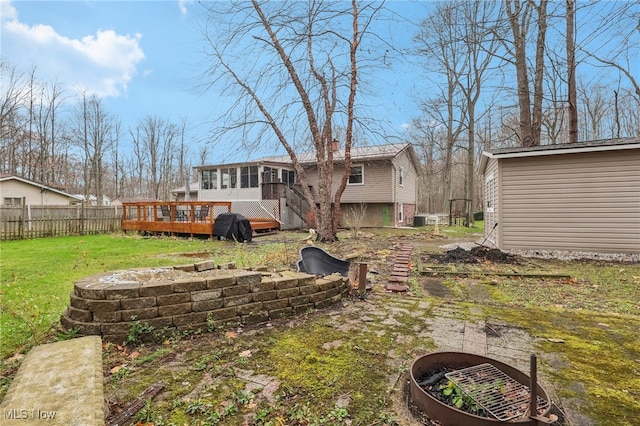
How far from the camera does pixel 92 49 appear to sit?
900 centimetres

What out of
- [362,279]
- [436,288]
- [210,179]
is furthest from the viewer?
[210,179]

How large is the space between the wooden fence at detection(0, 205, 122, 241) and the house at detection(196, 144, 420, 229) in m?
5.82

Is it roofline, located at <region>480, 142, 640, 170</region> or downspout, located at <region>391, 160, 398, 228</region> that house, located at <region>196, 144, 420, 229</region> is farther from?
roofline, located at <region>480, 142, 640, 170</region>

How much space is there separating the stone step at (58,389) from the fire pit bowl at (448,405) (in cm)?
164

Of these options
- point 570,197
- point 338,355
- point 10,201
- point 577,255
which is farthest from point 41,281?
point 10,201

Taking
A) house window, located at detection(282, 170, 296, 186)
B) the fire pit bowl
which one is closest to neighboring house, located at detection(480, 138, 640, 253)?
→ the fire pit bowl

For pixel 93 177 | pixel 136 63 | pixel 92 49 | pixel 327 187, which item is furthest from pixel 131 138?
pixel 327 187

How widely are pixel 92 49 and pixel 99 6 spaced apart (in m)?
3.57

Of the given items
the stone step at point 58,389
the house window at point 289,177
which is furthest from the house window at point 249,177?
the stone step at point 58,389

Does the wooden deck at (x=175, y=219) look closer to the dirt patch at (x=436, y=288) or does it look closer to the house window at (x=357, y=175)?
the house window at (x=357, y=175)

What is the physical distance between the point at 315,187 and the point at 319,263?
1399 cm

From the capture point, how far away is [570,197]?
26.7 feet

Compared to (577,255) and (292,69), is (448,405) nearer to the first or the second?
(577,255)

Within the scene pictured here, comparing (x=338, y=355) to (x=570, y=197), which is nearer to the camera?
(x=338, y=355)
